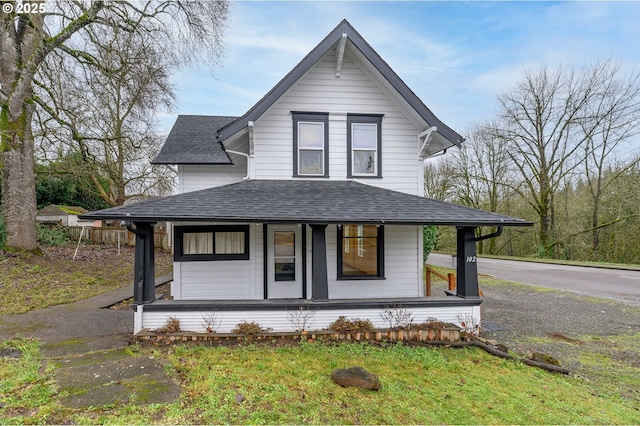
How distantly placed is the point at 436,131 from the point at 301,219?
14.4ft

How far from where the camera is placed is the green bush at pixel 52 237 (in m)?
16.5

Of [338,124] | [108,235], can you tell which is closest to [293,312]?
[338,124]

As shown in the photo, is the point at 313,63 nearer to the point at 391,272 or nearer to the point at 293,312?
the point at 391,272

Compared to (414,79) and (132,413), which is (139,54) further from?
(414,79)

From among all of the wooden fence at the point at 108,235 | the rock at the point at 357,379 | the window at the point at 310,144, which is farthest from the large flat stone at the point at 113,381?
the wooden fence at the point at 108,235

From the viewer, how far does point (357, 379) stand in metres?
4.39

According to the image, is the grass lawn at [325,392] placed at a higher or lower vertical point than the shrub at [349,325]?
lower

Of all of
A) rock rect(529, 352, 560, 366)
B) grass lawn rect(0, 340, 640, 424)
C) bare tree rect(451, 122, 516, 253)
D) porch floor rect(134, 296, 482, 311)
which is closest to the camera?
grass lawn rect(0, 340, 640, 424)

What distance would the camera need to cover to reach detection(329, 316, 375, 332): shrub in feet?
20.9

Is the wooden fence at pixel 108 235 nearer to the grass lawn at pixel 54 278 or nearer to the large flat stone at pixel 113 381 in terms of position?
the grass lawn at pixel 54 278

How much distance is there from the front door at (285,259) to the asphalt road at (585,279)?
10.6 m

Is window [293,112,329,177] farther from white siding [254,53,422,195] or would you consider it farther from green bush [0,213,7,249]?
green bush [0,213,7,249]

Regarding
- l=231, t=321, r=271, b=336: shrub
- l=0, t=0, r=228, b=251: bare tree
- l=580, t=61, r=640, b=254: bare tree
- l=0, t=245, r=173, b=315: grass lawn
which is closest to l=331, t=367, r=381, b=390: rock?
l=231, t=321, r=271, b=336: shrub

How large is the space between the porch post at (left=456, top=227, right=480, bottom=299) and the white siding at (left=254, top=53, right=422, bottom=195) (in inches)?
85.3
